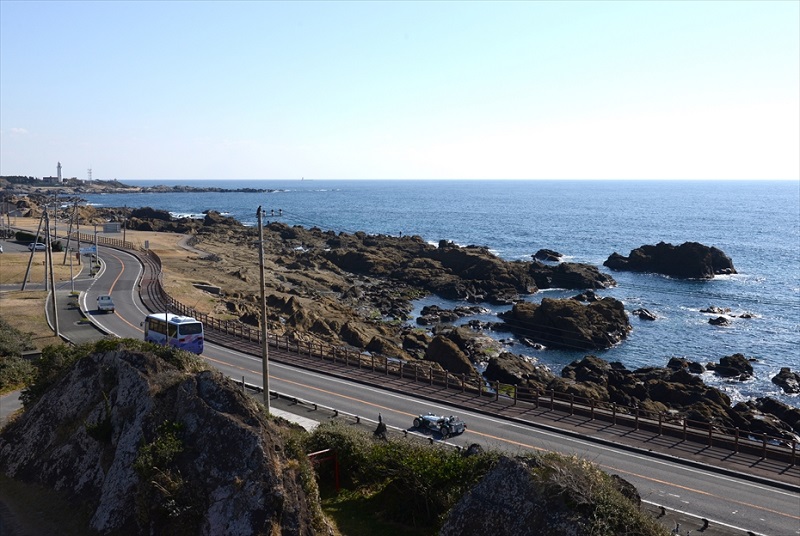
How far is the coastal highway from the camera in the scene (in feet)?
66.8

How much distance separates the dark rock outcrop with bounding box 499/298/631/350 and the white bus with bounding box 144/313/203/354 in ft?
116

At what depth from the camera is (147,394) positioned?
17750 mm

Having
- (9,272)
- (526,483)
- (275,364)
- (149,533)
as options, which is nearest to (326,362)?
(275,364)

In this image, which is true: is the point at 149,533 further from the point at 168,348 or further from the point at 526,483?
the point at 526,483

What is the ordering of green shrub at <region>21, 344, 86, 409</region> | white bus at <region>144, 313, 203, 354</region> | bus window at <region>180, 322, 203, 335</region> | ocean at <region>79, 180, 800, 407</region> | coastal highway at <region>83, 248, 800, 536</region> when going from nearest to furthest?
coastal highway at <region>83, 248, 800, 536</region>
green shrub at <region>21, 344, 86, 409</region>
white bus at <region>144, 313, 203, 354</region>
bus window at <region>180, 322, 203, 335</region>
ocean at <region>79, 180, 800, 407</region>

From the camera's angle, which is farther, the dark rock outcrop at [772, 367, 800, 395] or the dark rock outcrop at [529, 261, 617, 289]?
the dark rock outcrop at [529, 261, 617, 289]

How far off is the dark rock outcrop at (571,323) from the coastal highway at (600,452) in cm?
3221

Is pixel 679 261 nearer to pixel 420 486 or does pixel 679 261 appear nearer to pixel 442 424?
pixel 442 424

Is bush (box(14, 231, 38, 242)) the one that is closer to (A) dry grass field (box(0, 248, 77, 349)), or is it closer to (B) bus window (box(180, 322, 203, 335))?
(A) dry grass field (box(0, 248, 77, 349))

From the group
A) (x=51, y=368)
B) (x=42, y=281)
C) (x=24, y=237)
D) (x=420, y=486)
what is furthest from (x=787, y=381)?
(x=24, y=237)

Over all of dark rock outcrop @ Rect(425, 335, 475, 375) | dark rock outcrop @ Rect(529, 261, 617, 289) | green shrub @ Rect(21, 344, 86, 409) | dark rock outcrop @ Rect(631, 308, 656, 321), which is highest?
green shrub @ Rect(21, 344, 86, 409)

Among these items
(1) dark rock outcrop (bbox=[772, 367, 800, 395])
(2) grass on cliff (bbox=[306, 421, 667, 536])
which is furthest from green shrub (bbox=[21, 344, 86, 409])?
(1) dark rock outcrop (bbox=[772, 367, 800, 395])

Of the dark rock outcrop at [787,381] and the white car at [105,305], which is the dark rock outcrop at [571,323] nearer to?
the dark rock outcrop at [787,381]

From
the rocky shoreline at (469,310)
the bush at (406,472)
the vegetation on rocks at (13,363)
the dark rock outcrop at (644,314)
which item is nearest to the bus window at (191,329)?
the vegetation on rocks at (13,363)
